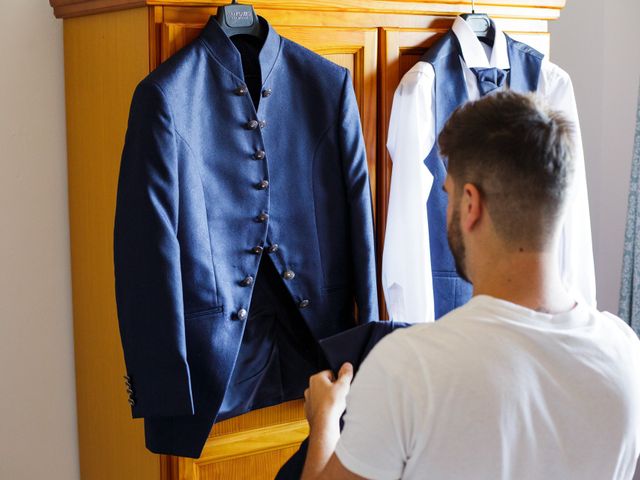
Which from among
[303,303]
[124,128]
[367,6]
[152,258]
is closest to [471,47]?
[367,6]

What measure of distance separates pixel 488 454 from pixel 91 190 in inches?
58.0

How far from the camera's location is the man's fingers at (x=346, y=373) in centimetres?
145

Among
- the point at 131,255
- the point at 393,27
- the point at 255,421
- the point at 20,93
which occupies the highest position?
the point at 393,27

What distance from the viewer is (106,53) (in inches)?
86.5

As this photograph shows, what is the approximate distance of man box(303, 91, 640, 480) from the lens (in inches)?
46.1

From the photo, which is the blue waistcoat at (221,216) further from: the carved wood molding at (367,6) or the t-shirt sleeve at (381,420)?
the t-shirt sleeve at (381,420)

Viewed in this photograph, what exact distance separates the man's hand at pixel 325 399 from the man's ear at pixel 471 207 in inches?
13.0

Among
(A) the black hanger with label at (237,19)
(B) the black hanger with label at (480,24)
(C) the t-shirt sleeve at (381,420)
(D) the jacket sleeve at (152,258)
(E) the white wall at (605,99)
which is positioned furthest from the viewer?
(E) the white wall at (605,99)

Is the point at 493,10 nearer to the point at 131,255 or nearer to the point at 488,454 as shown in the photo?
the point at 131,255

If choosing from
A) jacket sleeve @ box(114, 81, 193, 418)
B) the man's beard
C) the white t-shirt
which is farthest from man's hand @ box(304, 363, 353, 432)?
jacket sleeve @ box(114, 81, 193, 418)

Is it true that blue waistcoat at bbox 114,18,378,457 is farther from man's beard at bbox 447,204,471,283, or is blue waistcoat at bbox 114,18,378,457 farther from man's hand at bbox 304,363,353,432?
man's beard at bbox 447,204,471,283

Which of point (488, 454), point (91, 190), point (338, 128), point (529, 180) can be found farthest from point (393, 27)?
point (488, 454)

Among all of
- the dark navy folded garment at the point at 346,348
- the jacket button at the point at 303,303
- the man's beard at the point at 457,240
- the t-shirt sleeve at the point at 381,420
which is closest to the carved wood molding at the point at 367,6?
the jacket button at the point at 303,303

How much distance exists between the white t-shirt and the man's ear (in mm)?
106
